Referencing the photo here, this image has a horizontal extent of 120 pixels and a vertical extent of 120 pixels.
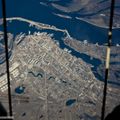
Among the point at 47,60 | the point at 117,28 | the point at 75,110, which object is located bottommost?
the point at 75,110

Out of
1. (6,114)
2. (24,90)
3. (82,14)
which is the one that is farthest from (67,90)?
(6,114)

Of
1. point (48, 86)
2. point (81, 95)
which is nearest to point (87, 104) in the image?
point (81, 95)

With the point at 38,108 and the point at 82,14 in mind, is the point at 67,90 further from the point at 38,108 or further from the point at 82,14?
the point at 82,14

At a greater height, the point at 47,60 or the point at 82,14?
the point at 82,14

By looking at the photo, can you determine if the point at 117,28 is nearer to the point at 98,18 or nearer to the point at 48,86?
the point at 98,18

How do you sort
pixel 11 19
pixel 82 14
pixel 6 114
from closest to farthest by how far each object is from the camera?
pixel 6 114 → pixel 11 19 → pixel 82 14

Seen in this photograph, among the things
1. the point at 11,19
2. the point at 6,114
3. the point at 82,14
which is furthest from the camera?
the point at 82,14

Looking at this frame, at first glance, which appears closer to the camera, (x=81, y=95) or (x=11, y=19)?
(x=11, y=19)
